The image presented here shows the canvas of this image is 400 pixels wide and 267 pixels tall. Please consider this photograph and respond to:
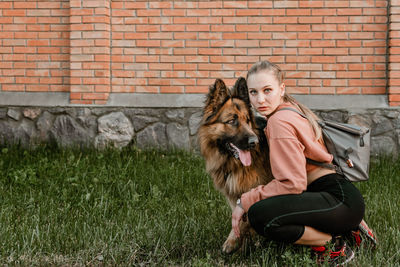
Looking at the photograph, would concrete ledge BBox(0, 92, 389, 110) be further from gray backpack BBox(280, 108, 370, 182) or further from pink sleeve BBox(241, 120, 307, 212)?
pink sleeve BBox(241, 120, 307, 212)

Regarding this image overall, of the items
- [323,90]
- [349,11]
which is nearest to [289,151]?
[323,90]

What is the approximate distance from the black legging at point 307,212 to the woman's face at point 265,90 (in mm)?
578

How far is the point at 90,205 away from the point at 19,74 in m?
3.67

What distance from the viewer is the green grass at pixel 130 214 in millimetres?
3104

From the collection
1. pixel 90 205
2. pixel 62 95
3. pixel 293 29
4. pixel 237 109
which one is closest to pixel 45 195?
pixel 90 205

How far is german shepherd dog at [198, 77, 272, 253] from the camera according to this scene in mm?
3264

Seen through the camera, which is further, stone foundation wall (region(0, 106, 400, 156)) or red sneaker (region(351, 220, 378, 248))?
stone foundation wall (region(0, 106, 400, 156))

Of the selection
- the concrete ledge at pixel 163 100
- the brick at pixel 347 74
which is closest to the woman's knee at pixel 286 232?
the concrete ledge at pixel 163 100

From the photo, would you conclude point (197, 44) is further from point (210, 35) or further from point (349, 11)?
point (349, 11)

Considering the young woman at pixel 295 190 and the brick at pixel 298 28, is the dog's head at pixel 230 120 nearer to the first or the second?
the young woman at pixel 295 190

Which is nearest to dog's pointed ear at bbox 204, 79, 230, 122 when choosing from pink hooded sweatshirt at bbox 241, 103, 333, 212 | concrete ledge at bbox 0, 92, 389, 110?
pink hooded sweatshirt at bbox 241, 103, 333, 212

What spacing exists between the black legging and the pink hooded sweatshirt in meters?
0.08

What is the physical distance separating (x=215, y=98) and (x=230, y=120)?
196mm

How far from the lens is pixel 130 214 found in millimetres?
4008
